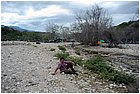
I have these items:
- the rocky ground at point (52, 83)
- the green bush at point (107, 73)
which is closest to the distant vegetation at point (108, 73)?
the green bush at point (107, 73)

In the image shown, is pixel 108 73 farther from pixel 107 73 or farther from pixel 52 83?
pixel 52 83

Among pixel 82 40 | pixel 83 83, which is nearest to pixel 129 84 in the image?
pixel 83 83

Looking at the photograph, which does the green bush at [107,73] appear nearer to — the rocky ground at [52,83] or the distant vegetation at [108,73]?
→ the distant vegetation at [108,73]

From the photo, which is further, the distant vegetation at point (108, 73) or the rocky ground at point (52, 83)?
the distant vegetation at point (108, 73)

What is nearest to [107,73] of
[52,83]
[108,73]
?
[108,73]

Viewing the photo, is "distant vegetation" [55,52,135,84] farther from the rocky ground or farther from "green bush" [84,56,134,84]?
the rocky ground

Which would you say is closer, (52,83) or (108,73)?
(52,83)

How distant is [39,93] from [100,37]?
19550mm

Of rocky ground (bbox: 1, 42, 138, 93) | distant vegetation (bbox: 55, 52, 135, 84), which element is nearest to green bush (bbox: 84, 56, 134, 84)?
distant vegetation (bbox: 55, 52, 135, 84)

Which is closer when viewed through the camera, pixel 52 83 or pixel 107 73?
pixel 52 83

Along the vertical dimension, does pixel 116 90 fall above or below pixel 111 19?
below

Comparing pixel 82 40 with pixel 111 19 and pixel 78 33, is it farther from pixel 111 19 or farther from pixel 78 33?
pixel 111 19

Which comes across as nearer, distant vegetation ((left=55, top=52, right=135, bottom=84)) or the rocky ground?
the rocky ground

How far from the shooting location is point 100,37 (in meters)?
25.0
